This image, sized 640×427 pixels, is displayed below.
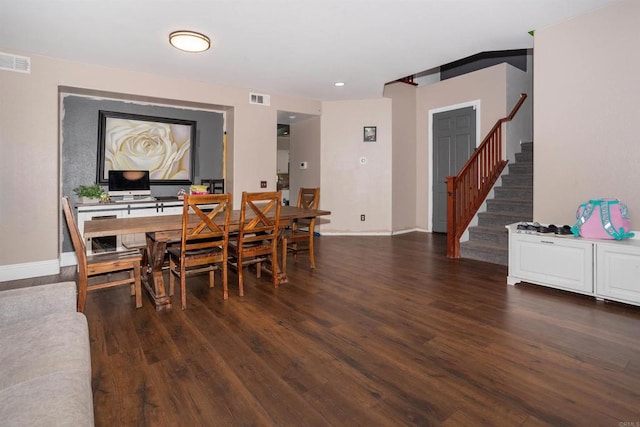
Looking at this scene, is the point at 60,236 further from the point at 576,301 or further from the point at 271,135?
the point at 576,301

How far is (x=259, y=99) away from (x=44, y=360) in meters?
5.19

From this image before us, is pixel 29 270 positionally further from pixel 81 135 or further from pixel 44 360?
pixel 44 360

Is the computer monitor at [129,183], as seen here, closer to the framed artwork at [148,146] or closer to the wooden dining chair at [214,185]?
the framed artwork at [148,146]

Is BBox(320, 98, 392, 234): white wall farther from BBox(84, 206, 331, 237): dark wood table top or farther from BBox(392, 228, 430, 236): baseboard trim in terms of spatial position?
BBox(84, 206, 331, 237): dark wood table top

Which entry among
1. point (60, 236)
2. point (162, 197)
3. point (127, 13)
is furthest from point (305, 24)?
point (60, 236)

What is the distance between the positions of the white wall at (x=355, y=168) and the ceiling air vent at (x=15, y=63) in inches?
174

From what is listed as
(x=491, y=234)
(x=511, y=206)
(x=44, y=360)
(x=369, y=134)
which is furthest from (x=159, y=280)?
(x=369, y=134)

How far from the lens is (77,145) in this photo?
15.5ft

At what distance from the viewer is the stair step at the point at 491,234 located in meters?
4.58

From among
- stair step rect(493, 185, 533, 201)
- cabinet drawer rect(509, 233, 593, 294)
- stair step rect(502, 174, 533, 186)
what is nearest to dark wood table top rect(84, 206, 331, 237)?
cabinet drawer rect(509, 233, 593, 294)

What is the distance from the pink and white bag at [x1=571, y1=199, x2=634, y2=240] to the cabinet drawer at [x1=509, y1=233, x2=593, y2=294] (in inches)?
5.5

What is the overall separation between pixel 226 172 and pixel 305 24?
122 inches

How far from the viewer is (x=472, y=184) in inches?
197

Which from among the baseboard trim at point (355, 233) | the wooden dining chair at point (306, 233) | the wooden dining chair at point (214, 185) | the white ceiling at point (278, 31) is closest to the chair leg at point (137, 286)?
the wooden dining chair at point (306, 233)
